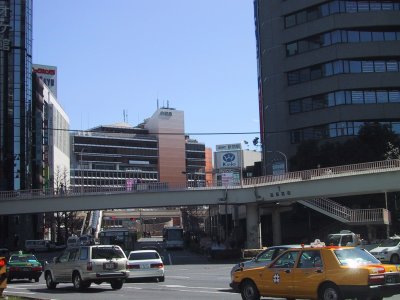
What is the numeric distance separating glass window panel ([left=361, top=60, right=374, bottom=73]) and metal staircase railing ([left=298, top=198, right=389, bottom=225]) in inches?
1036

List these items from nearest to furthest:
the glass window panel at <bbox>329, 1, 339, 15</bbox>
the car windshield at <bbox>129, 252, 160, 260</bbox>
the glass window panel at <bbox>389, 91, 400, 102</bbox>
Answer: the car windshield at <bbox>129, 252, 160, 260</bbox>, the glass window panel at <bbox>389, 91, 400, 102</bbox>, the glass window panel at <bbox>329, 1, 339, 15</bbox>

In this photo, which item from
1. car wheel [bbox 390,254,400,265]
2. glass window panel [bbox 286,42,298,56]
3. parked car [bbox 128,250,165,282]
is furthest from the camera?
glass window panel [bbox 286,42,298,56]

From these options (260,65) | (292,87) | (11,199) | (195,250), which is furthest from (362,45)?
(11,199)

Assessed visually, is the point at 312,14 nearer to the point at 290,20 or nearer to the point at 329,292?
the point at 290,20

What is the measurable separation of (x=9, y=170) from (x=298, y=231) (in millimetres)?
51419

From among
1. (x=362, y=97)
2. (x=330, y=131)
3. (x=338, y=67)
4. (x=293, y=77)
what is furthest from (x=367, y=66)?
(x=293, y=77)

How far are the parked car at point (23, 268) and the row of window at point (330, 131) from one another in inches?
1955

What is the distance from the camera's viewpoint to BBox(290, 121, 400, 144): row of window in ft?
234

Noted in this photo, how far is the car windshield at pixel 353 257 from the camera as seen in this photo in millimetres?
14055

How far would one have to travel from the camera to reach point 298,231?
215ft

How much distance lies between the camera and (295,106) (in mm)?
77250

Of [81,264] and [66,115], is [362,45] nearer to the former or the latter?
[81,264]

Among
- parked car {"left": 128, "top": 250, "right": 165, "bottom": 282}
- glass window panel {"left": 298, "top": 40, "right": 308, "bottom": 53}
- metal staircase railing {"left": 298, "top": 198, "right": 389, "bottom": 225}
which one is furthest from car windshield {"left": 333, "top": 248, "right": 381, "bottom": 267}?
glass window panel {"left": 298, "top": 40, "right": 308, "bottom": 53}

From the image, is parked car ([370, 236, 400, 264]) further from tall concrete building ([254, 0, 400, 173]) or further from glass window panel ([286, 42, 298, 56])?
glass window panel ([286, 42, 298, 56])
